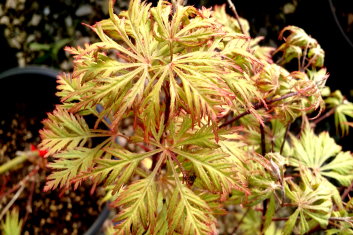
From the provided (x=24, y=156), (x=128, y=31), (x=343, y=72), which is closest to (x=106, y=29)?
(x=128, y=31)

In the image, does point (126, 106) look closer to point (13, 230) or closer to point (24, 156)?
point (13, 230)

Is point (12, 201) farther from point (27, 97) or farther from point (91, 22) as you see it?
point (91, 22)

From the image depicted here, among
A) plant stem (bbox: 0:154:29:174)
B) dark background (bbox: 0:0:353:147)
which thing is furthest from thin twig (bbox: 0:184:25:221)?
dark background (bbox: 0:0:353:147)

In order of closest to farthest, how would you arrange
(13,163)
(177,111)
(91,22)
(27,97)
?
1. (177,111)
2. (13,163)
3. (27,97)
4. (91,22)

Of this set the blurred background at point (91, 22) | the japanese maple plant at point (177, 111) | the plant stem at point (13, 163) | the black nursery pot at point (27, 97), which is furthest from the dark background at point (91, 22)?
the japanese maple plant at point (177, 111)

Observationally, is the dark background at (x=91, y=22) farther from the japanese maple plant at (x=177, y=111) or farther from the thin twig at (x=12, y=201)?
the japanese maple plant at (x=177, y=111)

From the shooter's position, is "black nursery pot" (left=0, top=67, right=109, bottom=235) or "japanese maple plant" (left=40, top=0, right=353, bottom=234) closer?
"japanese maple plant" (left=40, top=0, right=353, bottom=234)

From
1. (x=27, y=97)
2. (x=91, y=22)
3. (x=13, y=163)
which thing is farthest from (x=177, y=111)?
(x=91, y=22)

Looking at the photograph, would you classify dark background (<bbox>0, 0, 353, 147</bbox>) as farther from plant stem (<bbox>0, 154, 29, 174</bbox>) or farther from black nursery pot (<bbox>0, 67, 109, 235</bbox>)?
plant stem (<bbox>0, 154, 29, 174</bbox>)
